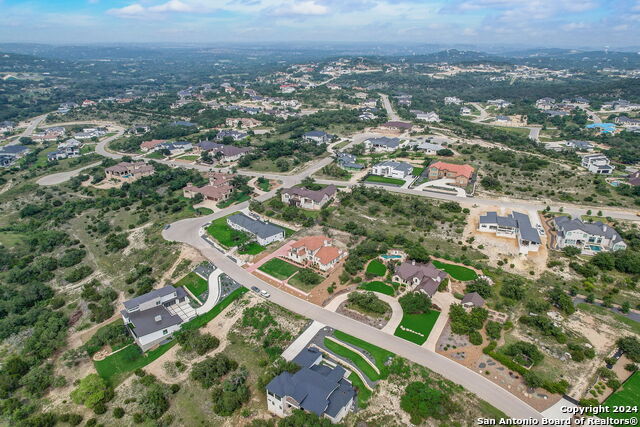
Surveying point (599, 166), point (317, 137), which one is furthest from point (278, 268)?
point (599, 166)

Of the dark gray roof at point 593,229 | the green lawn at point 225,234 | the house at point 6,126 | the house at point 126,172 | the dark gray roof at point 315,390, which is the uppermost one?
the dark gray roof at point 593,229

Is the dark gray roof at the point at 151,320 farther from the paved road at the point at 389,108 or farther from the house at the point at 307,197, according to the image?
the paved road at the point at 389,108

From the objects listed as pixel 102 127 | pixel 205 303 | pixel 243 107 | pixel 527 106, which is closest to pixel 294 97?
pixel 243 107

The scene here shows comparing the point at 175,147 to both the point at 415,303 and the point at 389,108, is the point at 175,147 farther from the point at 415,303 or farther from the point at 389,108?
the point at 389,108

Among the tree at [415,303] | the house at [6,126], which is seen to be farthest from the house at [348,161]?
the house at [6,126]

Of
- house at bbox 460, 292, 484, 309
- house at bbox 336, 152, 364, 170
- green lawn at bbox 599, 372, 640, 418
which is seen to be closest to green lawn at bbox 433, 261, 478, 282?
house at bbox 460, 292, 484, 309

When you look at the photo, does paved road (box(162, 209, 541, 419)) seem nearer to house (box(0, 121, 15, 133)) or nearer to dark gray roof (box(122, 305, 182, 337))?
dark gray roof (box(122, 305, 182, 337))
